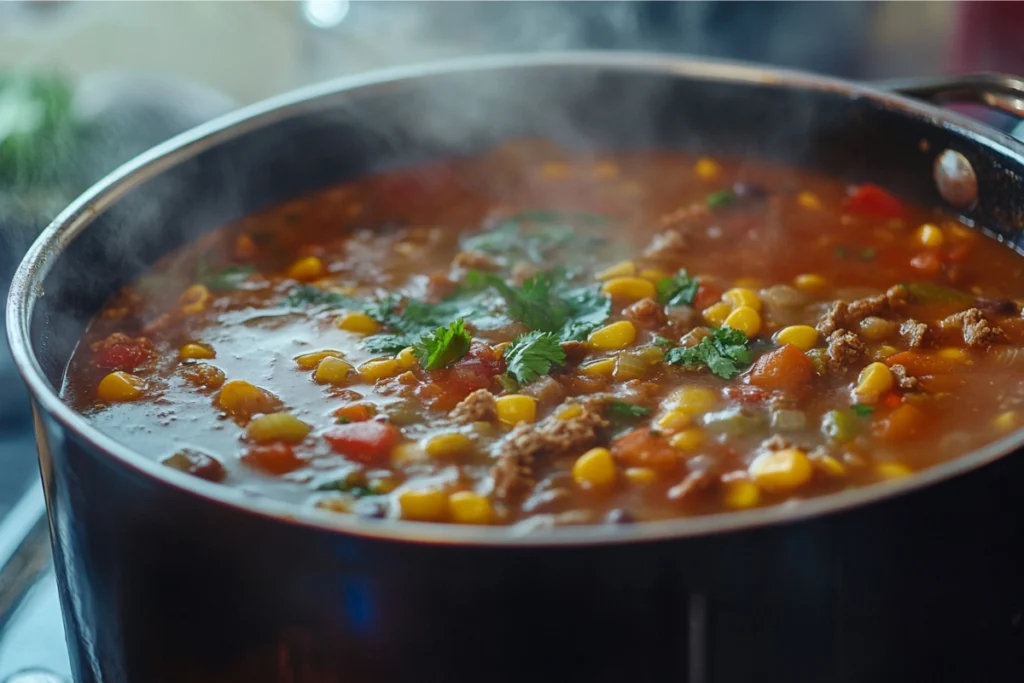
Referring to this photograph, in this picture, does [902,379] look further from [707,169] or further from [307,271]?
[307,271]

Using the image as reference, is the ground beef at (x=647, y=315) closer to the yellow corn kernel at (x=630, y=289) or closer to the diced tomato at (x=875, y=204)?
the yellow corn kernel at (x=630, y=289)

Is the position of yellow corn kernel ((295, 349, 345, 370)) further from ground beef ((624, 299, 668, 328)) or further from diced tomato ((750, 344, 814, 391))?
diced tomato ((750, 344, 814, 391))

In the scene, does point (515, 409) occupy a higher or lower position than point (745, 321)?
lower

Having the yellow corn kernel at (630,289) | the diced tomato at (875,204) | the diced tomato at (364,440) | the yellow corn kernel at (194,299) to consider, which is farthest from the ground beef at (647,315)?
the yellow corn kernel at (194,299)

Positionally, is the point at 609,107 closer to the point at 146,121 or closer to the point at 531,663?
the point at 146,121

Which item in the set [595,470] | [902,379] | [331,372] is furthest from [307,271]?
[902,379]

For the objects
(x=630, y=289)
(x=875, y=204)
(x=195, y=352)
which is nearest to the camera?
(x=195, y=352)

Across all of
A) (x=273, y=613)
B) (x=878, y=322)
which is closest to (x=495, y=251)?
(x=878, y=322)
